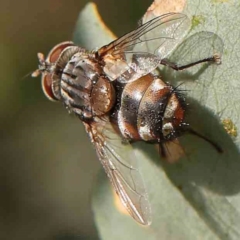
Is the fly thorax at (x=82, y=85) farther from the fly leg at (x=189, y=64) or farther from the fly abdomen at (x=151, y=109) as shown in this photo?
the fly leg at (x=189, y=64)

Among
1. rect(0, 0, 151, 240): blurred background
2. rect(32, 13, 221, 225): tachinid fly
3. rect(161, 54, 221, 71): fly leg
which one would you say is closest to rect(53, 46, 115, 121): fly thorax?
rect(32, 13, 221, 225): tachinid fly

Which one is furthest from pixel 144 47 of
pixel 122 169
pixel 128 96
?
pixel 122 169

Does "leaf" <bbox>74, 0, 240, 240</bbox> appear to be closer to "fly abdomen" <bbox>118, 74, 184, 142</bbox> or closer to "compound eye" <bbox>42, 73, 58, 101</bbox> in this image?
"fly abdomen" <bbox>118, 74, 184, 142</bbox>

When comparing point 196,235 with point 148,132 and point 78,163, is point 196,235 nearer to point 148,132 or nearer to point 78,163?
point 148,132

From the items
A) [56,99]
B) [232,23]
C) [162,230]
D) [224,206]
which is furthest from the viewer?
[56,99]

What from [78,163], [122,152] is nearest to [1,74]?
[78,163]

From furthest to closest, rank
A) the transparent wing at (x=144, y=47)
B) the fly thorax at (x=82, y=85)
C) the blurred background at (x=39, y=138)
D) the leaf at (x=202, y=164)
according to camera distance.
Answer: the blurred background at (x=39, y=138)
the fly thorax at (x=82, y=85)
the transparent wing at (x=144, y=47)
the leaf at (x=202, y=164)

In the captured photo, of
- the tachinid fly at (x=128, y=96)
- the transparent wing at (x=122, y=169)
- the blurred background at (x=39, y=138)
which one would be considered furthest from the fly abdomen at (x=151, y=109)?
the blurred background at (x=39, y=138)
